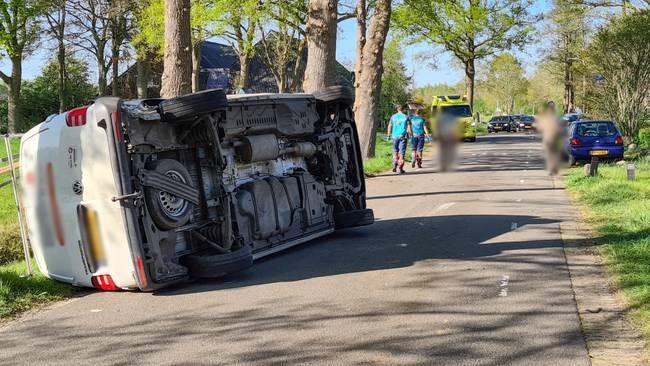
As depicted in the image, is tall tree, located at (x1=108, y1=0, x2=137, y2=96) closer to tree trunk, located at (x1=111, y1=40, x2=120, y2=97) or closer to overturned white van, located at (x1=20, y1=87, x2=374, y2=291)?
tree trunk, located at (x1=111, y1=40, x2=120, y2=97)

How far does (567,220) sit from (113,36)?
34.9 meters

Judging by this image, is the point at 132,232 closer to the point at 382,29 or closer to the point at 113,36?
the point at 382,29

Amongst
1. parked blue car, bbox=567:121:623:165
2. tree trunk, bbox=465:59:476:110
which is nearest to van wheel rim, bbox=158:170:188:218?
tree trunk, bbox=465:59:476:110

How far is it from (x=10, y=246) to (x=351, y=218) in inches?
226

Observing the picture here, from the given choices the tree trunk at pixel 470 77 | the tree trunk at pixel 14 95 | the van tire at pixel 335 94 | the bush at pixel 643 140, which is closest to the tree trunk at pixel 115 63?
the tree trunk at pixel 14 95

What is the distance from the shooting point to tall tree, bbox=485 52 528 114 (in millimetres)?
3250

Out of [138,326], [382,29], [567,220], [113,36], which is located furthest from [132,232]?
[113,36]

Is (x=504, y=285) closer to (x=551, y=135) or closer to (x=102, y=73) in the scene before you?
(x=551, y=135)

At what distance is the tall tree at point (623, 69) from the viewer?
165 inches

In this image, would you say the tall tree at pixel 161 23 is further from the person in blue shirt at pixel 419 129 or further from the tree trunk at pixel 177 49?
the person in blue shirt at pixel 419 129

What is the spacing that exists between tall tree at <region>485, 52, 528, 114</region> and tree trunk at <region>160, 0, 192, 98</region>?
8884mm

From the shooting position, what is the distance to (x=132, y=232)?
7012mm

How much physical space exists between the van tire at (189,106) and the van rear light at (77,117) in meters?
0.77

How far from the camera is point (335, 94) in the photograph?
9992 millimetres
